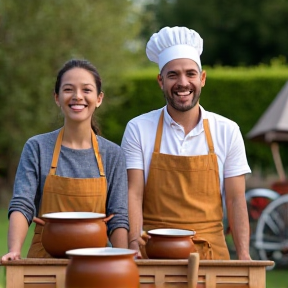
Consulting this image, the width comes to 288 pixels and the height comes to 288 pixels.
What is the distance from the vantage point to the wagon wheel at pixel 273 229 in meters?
9.20

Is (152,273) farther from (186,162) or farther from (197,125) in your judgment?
(197,125)

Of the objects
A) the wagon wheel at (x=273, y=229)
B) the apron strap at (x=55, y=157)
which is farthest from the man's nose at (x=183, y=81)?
the wagon wheel at (x=273, y=229)

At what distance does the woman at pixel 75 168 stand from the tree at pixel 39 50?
481 inches

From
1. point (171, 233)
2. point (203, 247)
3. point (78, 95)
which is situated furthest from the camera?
point (203, 247)

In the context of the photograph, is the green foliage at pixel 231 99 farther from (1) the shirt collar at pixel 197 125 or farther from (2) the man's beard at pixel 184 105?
(2) the man's beard at pixel 184 105

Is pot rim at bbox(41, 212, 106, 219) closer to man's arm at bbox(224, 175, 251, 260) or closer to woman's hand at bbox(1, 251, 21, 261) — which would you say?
woman's hand at bbox(1, 251, 21, 261)

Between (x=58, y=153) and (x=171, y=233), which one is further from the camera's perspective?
(x=58, y=153)

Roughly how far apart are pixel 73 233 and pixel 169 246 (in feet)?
1.18

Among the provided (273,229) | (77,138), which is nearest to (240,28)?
(273,229)

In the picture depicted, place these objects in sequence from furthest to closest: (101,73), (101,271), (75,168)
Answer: (101,73) < (75,168) < (101,271)

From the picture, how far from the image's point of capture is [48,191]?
3791 millimetres

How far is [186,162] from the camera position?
164 inches

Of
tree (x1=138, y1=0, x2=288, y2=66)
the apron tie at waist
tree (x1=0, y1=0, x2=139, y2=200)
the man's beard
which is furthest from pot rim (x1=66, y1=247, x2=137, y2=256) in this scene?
tree (x1=138, y1=0, x2=288, y2=66)

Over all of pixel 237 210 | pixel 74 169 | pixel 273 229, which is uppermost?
pixel 273 229
